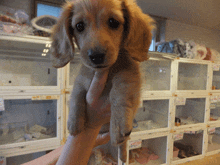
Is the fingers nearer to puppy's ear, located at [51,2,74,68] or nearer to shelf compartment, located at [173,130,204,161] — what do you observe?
puppy's ear, located at [51,2,74,68]

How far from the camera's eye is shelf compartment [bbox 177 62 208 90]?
2416mm

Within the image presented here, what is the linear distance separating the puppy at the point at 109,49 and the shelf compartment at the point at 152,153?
69.3 inches

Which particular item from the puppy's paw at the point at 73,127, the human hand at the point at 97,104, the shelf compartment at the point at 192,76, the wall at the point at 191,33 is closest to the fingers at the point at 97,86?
the human hand at the point at 97,104

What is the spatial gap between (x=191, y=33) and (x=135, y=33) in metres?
2.92

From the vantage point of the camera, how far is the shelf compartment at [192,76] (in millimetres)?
2416

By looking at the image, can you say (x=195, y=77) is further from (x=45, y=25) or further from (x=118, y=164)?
(x=45, y=25)

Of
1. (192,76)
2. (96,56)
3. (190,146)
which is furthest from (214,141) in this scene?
(96,56)

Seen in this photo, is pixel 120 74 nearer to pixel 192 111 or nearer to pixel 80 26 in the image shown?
pixel 80 26

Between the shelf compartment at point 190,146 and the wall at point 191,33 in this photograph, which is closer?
the shelf compartment at point 190,146

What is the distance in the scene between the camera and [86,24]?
1.90ft

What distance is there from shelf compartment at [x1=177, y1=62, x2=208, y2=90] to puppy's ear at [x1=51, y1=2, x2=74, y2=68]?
224 centimetres

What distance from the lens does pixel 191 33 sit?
2.92 metres

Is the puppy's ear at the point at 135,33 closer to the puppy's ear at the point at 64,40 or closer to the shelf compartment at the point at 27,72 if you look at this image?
the puppy's ear at the point at 64,40

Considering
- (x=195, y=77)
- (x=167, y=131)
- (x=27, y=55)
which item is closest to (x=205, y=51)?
(x=195, y=77)
